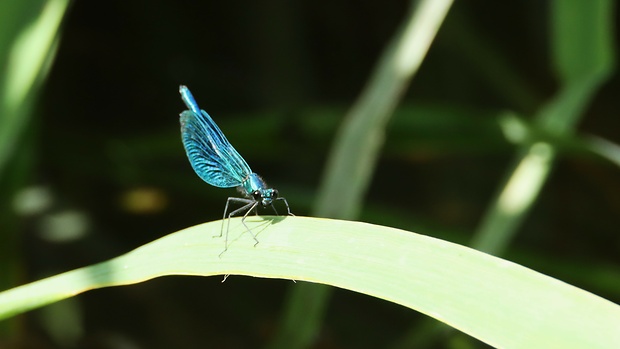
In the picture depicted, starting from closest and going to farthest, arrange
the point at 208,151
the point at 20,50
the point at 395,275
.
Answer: the point at 395,275
the point at 20,50
the point at 208,151

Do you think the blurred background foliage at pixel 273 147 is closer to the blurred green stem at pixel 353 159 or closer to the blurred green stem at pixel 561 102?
the blurred green stem at pixel 561 102

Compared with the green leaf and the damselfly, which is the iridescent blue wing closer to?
the damselfly

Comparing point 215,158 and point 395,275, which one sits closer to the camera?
point 395,275

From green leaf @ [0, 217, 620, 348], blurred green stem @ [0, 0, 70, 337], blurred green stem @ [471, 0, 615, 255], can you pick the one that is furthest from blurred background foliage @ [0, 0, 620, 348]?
green leaf @ [0, 217, 620, 348]

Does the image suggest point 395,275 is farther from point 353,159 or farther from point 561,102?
point 561,102

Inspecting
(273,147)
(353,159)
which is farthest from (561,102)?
(273,147)

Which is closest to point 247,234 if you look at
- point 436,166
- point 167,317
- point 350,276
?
point 350,276
